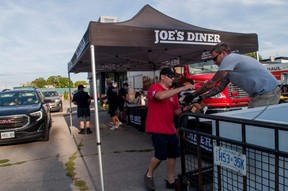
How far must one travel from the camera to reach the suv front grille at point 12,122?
735 cm

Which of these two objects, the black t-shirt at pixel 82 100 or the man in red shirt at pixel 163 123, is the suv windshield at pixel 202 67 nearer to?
the black t-shirt at pixel 82 100

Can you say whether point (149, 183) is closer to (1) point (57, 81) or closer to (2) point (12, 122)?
(2) point (12, 122)

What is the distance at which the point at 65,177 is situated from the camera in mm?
4949

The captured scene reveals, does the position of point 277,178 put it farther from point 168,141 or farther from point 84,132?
point 84,132

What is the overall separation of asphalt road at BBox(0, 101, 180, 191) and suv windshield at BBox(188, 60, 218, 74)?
2.81 meters

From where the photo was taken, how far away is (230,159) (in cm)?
221

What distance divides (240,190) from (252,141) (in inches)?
17.9

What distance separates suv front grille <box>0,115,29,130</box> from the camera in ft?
24.1

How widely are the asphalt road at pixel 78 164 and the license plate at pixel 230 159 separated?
6.72ft

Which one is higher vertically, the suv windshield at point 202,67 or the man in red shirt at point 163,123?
the suv windshield at point 202,67

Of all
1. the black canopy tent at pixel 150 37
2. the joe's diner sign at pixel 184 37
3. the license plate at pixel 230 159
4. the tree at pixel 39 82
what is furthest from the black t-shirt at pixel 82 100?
the tree at pixel 39 82

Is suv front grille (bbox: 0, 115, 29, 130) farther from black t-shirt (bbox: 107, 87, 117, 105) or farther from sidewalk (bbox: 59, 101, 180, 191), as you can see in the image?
black t-shirt (bbox: 107, 87, 117, 105)

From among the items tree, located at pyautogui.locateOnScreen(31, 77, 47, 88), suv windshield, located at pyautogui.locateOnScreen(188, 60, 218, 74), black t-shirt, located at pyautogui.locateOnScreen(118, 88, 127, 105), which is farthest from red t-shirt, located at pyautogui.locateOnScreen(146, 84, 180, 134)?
tree, located at pyautogui.locateOnScreen(31, 77, 47, 88)

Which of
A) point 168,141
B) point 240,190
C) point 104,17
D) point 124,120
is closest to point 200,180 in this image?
point 240,190
